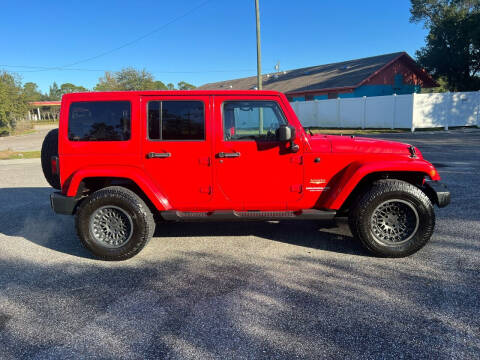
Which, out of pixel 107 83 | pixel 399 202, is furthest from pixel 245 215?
pixel 107 83

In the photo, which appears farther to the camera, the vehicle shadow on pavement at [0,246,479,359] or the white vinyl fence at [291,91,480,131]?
the white vinyl fence at [291,91,480,131]

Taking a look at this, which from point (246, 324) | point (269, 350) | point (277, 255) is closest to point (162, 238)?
point (277, 255)

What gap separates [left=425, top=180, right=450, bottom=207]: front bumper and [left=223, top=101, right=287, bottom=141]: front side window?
1.88m

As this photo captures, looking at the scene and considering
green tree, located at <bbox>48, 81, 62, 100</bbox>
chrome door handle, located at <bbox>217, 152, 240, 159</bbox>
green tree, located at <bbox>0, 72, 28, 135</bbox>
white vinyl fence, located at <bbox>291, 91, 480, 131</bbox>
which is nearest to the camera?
chrome door handle, located at <bbox>217, 152, 240, 159</bbox>

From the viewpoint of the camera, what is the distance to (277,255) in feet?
13.4

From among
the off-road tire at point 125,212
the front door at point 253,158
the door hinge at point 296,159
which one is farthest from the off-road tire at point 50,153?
the door hinge at point 296,159

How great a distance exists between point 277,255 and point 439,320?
1783 mm

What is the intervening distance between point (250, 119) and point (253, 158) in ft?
1.56

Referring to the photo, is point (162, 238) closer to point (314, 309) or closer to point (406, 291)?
point (314, 309)

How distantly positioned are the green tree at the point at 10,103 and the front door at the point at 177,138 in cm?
4179

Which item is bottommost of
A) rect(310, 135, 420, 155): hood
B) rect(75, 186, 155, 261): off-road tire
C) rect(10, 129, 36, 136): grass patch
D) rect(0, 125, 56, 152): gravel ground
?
rect(75, 186, 155, 261): off-road tire

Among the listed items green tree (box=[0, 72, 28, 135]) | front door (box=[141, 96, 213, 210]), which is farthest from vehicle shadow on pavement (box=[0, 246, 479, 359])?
green tree (box=[0, 72, 28, 135])

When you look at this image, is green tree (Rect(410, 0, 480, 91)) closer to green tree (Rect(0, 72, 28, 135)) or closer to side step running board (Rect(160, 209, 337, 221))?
side step running board (Rect(160, 209, 337, 221))

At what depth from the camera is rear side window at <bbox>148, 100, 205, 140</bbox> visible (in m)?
4.01
